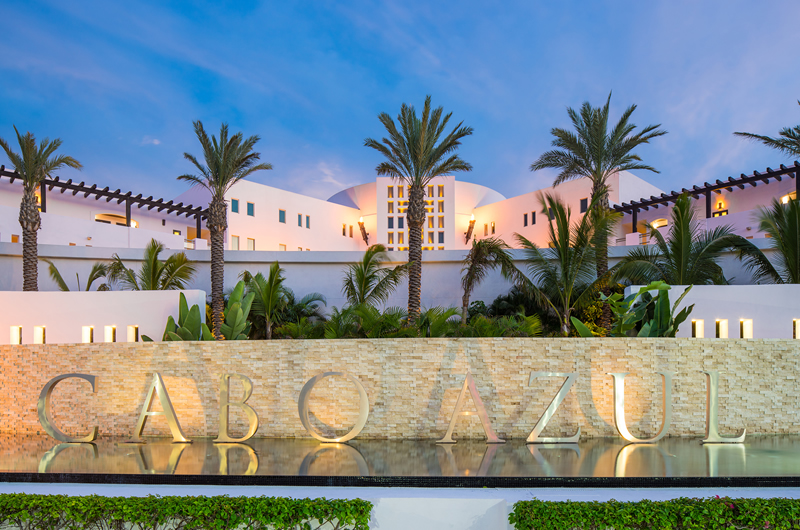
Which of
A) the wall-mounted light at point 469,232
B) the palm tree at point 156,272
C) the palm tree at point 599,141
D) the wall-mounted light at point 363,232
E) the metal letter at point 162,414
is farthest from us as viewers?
the wall-mounted light at point 363,232

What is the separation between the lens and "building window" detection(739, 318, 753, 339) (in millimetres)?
11172

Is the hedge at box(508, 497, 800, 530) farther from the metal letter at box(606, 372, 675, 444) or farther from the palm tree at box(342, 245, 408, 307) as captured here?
the palm tree at box(342, 245, 408, 307)

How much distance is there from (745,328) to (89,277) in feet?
68.7

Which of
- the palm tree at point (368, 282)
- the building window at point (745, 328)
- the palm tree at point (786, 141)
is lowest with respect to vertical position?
the building window at point (745, 328)

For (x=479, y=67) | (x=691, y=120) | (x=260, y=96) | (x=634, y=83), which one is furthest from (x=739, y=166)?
(x=260, y=96)

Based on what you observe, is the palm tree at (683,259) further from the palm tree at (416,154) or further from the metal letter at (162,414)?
the metal letter at (162,414)

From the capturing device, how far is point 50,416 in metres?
8.62

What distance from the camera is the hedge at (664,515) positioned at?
15.2 feet

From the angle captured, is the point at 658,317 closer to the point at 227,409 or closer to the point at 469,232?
the point at 227,409

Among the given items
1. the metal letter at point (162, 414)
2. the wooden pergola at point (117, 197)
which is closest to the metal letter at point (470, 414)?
the metal letter at point (162, 414)

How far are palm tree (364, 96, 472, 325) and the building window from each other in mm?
8473

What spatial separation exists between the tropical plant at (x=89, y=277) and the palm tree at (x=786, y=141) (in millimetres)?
21541

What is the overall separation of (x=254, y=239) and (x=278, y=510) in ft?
93.0

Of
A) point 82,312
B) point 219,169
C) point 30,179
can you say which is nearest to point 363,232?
point 219,169
